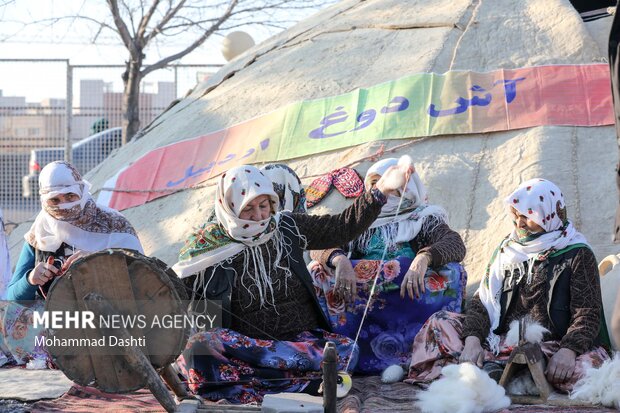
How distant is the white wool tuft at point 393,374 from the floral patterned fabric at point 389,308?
7.3 inches

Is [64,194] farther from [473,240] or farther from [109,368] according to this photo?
[473,240]

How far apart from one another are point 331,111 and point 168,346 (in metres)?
3.72

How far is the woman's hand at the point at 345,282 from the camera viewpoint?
221 inches

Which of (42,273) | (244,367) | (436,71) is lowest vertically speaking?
(244,367)

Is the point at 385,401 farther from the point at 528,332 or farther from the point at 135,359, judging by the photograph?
the point at 135,359

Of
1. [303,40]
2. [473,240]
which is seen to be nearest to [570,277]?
[473,240]

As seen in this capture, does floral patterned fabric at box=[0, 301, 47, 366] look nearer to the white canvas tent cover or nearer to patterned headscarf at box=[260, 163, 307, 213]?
patterned headscarf at box=[260, 163, 307, 213]

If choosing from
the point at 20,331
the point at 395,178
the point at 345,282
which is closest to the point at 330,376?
the point at 395,178

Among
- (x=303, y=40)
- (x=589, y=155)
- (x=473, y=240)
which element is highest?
(x=303, y=40)

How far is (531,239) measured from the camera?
5.20 m

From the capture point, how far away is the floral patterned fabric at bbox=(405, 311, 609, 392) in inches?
201

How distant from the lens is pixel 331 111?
7844 millimetres

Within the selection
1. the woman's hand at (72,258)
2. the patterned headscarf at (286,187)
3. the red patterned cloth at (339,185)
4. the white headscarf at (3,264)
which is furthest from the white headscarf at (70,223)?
the red patterned cloth at (339,185)

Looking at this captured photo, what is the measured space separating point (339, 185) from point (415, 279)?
1.66 m
